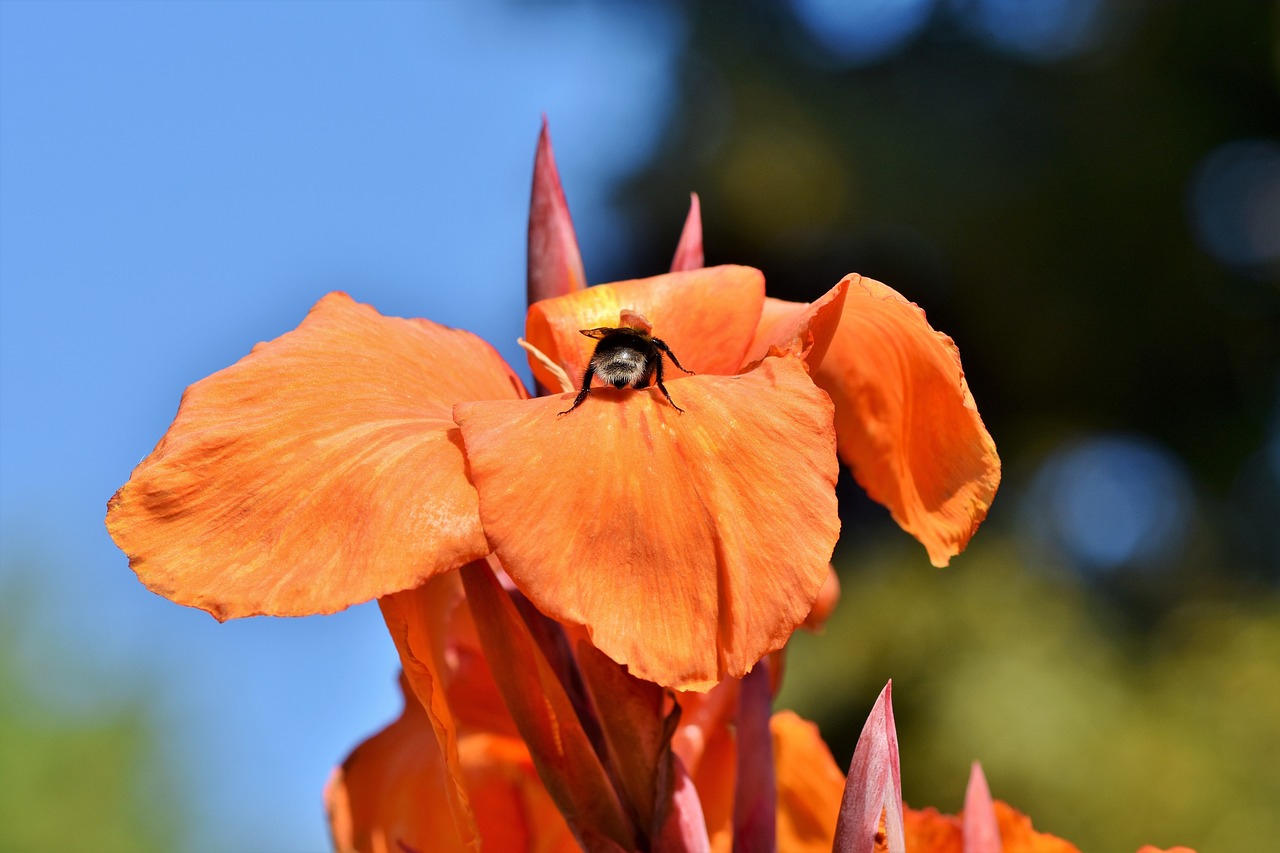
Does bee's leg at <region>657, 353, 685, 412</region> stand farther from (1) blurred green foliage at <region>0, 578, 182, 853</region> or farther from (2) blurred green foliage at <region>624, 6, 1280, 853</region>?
(1) blurred green foliage at <region>0, 578, 182, 853</region>

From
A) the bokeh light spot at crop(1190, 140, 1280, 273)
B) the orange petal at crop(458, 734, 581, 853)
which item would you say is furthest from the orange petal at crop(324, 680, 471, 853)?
the bokeh light spot at crop(1190, 140, 1280, 273)

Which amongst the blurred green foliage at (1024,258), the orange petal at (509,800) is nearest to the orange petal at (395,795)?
the orange petal at (509,800)

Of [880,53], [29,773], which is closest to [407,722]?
[880,53]

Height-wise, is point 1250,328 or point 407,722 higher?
point 407,722

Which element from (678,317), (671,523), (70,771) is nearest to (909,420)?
(678,317)

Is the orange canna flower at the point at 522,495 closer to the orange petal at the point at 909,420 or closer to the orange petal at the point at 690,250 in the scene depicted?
the orange petal at the point at 909,420

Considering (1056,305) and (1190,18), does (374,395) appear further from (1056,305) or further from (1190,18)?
(1190,18)
